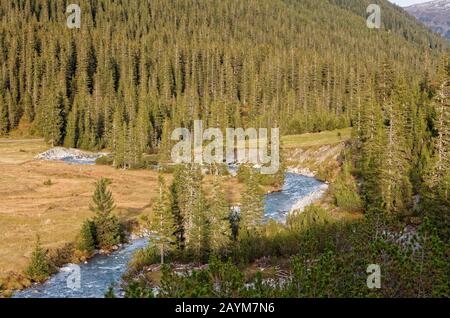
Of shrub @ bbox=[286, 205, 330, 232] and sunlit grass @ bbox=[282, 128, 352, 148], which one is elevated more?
sunlit grass @ bbox=[282, 128, 352, 148]

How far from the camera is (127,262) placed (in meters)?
39.4

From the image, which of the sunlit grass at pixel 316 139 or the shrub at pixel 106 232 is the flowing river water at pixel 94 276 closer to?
the shrub at pixel 106 232

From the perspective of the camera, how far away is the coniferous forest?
17234 millimetres

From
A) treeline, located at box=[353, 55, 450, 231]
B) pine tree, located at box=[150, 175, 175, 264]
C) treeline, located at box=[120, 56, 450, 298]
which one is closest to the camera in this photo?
treeline, located at box=[120, 56, 450, 298]

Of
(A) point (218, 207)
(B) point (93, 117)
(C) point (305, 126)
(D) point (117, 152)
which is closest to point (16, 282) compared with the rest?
(A) point (218, 207)

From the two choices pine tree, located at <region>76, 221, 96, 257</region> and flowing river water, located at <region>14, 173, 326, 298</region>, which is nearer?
flowing river water, located at <region>14, 173, 326, 298</region>

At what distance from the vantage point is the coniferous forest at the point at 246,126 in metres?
17.2

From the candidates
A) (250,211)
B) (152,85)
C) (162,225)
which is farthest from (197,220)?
(152,85)

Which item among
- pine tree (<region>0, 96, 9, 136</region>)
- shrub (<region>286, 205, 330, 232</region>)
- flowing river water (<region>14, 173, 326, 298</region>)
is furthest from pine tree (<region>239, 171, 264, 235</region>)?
pine tree (<region>0, 96, 9, 136</region>)

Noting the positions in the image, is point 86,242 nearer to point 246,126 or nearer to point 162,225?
point 162,225

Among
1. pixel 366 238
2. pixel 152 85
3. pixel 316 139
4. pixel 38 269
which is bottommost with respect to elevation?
pixel 38 269

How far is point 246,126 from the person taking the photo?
13125 centimetres

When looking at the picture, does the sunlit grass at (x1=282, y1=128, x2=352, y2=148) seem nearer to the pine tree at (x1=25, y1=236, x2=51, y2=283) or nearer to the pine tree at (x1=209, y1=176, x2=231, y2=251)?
the pine tree at (x1=209, y1=176, x2=231, y2=251)
